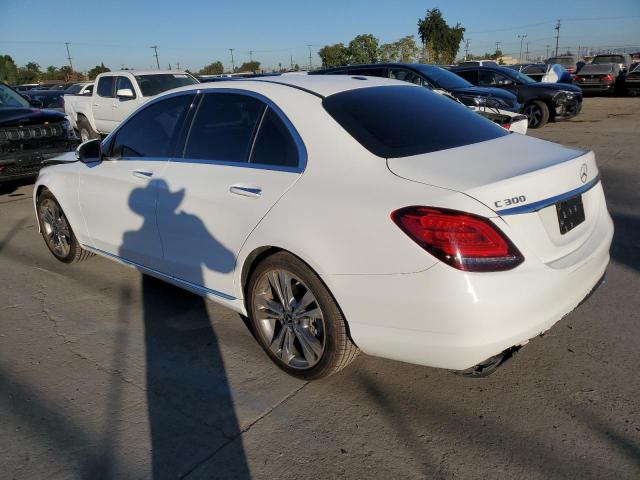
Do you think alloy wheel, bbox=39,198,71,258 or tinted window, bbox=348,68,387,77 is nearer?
alloy wheel, bbox=39,198,71,258

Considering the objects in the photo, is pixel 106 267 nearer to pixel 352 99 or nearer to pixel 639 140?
pixel 352 99

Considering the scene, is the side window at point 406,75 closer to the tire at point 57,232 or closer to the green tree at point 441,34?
the tire at point 57,232

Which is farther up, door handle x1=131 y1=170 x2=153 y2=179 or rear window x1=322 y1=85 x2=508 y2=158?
rear window x1=322 y1=85 x2=508 y2=158

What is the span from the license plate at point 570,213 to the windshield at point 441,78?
8842 millimetres

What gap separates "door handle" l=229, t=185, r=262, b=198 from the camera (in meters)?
3.03

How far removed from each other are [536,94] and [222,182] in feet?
43.9

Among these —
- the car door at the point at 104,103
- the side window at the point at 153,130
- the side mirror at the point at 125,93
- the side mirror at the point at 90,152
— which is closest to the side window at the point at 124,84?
the side mirror at the point at 125,93

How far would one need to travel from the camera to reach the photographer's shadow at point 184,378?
256 centimetres

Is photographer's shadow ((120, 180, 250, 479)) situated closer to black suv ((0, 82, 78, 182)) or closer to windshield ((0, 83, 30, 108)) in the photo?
black suv ((0, 82, 78, 182))

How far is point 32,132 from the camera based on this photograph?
8344 mm

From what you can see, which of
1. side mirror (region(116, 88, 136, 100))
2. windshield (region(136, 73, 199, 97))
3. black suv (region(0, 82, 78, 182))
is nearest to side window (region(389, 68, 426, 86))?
windshield (region(136, 73, 199, 97))

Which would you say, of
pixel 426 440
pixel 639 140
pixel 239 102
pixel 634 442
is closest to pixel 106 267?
pixel 239 102

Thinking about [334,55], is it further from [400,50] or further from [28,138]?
[28,138]

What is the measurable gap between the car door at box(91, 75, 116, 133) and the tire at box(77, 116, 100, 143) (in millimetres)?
464
